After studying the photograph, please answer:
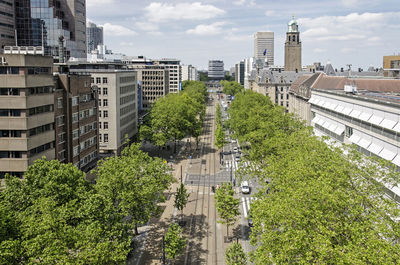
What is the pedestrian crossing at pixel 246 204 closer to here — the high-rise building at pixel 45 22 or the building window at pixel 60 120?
the building window at pixel 60 120

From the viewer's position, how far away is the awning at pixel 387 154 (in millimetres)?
45916

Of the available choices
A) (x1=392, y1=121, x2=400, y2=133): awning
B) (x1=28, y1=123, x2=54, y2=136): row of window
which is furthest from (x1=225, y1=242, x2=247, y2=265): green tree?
(x1=28, y1=123, x2=54, y2=136): row of window

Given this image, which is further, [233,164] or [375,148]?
[233,164]

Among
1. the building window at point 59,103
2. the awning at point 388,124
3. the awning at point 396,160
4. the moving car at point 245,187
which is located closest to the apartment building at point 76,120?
the building window at point 59,103

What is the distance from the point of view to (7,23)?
131m

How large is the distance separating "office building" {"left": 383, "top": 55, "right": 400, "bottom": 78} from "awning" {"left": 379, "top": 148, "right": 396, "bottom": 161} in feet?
211

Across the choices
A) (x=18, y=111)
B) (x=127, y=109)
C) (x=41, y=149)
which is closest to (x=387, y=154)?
(x=41, y=149)

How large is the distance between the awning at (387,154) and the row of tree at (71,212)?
29.9m

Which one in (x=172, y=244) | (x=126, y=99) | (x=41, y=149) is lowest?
(x=172, y=244)

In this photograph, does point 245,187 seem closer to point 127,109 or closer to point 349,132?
point 349,132

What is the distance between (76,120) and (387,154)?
5273cm

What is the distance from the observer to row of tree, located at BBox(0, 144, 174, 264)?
101ft

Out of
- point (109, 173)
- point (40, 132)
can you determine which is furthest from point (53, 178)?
point (40, 132)

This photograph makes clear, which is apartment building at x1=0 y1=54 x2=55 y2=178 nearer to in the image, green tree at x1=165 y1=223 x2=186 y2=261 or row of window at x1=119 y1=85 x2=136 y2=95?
green tree at x1=165 y1=223 x2=186 y2=261
